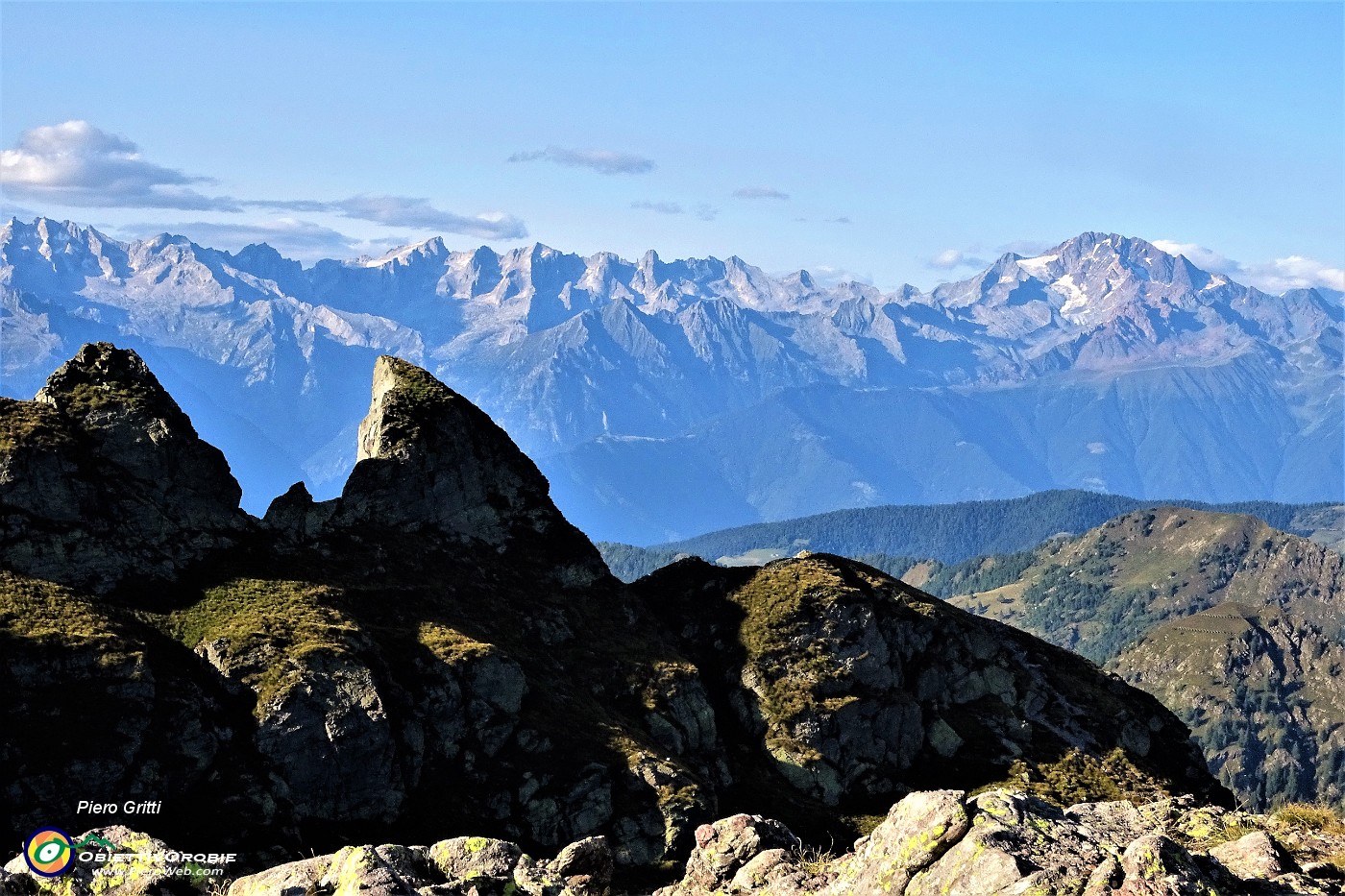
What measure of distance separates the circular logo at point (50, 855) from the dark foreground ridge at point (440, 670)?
25.3 metres

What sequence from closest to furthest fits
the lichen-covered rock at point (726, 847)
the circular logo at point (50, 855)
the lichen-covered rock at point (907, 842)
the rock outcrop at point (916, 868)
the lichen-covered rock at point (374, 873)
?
the rock outcrop at point (916, 868)
the lichen-covered rock at point (374, 873)
the lichen-covered rock at point (907, 842)
the circular logo at point (50, 855)
the lichen-covered rock at point (726, 847)

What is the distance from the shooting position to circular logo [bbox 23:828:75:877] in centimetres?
4094

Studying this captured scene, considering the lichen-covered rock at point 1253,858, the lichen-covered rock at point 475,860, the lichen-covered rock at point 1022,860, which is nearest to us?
the lichen-covered rock at point 1022,860

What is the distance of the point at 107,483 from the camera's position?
301ft

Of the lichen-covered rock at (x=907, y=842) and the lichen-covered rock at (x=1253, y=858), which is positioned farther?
the lichen-covered rock at (x=1253, y=858)

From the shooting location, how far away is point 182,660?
82.6m

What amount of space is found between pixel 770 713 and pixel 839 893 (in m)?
68.0

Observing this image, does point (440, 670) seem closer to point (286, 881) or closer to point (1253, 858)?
point (286, 881)

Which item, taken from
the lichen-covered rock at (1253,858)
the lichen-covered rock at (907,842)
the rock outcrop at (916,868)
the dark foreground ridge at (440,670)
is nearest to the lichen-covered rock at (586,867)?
the rock outcrop at (916,868)

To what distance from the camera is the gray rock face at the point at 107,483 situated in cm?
8719

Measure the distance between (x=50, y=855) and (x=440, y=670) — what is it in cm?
4949

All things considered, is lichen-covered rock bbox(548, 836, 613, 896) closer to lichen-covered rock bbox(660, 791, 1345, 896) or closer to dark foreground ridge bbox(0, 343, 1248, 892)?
lichen-covered rock bbox(660, 791, 1345, 896)

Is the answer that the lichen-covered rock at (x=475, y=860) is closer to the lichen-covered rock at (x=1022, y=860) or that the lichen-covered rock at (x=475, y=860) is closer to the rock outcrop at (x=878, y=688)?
the lichen-covered rock at (x=1022, y=860)

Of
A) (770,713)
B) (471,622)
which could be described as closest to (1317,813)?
(770,713)
